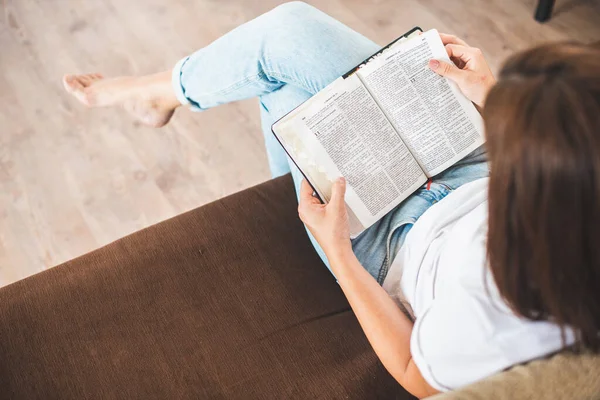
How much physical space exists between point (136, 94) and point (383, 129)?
57 centimetres

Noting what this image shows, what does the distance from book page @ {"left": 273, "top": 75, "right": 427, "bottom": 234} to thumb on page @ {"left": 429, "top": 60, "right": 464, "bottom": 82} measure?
108 millimetres

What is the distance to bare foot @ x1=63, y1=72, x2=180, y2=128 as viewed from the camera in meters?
1.21

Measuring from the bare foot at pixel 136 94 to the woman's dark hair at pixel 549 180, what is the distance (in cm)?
79

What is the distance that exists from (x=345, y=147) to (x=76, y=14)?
1292 millimetres

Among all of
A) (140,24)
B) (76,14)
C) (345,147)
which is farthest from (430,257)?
(76,14)

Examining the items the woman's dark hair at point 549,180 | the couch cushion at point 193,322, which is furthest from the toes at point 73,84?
the woman's dark hair at point 549,180

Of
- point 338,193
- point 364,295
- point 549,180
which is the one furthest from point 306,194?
point 549,180

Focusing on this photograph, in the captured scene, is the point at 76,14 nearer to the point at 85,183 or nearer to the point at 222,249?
the point at 85,183

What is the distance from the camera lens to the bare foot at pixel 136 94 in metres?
1.21

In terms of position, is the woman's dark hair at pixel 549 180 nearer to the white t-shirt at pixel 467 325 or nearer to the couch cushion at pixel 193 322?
the white t-shirt at pixel 467 325

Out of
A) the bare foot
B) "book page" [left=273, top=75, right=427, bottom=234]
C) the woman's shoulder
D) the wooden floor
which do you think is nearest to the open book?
"book page" [left=273, top=75, right=427, bottom=234]

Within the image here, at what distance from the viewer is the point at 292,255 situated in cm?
101

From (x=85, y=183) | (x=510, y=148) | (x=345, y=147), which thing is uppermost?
(x=510, y=148)

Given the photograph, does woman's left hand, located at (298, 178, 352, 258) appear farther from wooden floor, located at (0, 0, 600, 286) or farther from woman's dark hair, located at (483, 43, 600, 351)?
wooden floor, located at (0, 0, 600, 286)
